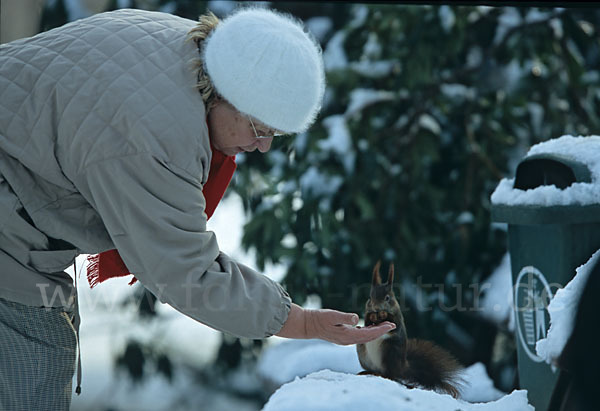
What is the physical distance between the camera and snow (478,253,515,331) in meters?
3.94

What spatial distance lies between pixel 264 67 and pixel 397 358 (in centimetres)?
122

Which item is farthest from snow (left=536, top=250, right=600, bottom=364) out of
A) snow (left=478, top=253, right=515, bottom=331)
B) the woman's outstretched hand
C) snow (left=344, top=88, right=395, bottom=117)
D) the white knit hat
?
snow (left=344, top=88, right=395, bottom=117)

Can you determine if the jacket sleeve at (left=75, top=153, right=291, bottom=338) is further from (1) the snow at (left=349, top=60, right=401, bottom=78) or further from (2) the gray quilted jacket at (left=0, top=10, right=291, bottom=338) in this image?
(1) the snow at (left=349, top=60, right=401, bottom=78)

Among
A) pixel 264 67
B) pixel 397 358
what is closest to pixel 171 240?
pixel 264 67

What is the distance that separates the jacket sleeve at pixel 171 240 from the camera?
1.36m

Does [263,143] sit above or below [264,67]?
below

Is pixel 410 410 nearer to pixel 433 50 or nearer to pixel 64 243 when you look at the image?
pixel 64 243

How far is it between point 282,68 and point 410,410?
95 centimetres

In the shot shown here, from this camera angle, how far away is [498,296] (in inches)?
160

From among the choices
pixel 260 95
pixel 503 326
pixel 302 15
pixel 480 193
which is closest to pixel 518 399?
pixel 260 95

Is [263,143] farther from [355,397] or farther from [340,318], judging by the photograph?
[355,397]

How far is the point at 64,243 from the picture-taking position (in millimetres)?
1552

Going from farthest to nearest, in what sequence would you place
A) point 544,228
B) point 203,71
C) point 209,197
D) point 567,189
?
point 544,228
point 567,189
point 209,197
point 203,71

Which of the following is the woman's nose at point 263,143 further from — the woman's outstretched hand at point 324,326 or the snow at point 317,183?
the snow at point 317,183
